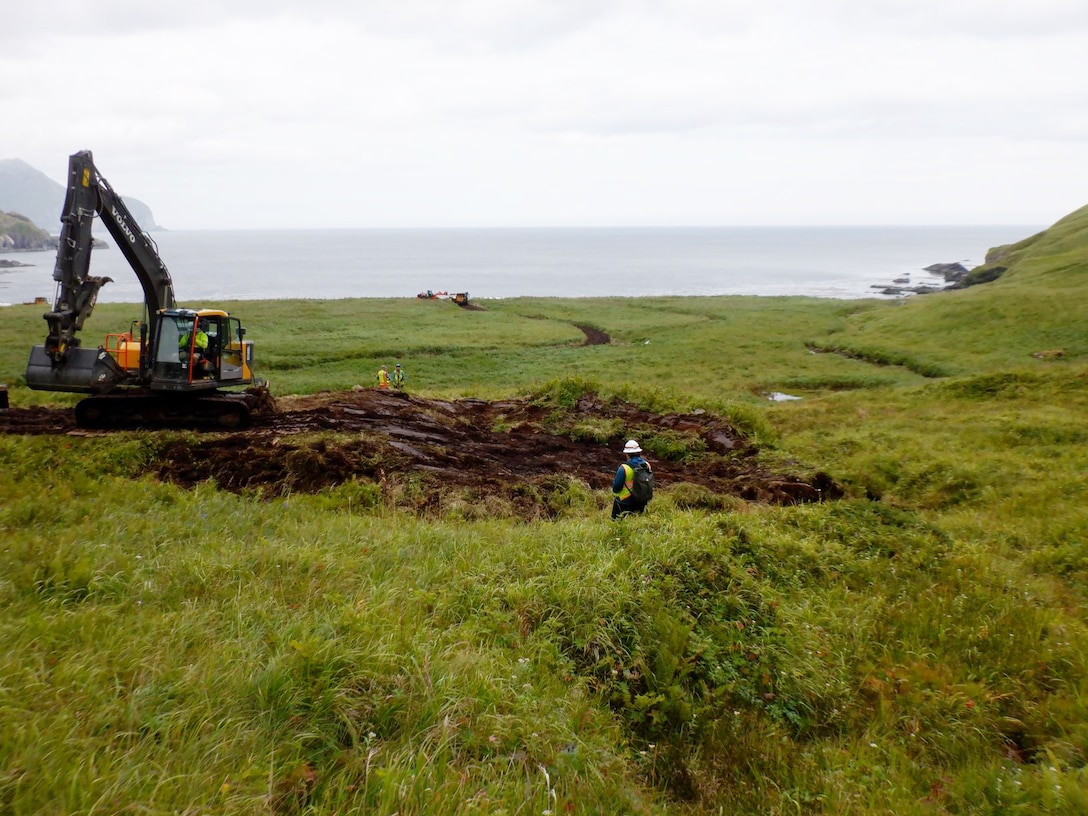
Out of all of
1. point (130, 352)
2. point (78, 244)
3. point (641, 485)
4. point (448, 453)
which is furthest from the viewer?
point (130, 352)

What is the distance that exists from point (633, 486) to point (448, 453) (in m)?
6.09

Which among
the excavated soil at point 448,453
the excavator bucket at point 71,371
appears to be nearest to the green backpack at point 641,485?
the excavated soil at point 448,453

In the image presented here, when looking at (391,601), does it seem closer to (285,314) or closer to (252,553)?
(252,553)

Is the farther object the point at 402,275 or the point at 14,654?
the point at 402,275

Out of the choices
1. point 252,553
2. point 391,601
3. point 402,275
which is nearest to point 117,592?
point 252,553

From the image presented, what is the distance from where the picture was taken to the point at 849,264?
191625mm

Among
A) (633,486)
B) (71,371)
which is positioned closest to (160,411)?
(71,371)

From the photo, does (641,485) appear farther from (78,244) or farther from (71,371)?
(78,244)

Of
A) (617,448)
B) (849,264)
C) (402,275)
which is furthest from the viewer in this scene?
→ (849,264)

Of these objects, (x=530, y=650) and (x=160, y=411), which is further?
(x=160, y=411)

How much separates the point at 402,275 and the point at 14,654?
152752mm

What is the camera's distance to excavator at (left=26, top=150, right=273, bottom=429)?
50.9 ft

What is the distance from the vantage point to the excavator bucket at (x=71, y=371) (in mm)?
15672

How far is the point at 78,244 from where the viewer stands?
15.5 m
